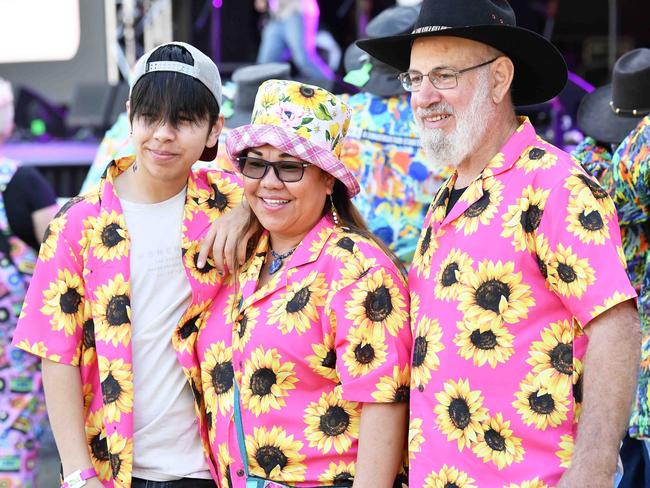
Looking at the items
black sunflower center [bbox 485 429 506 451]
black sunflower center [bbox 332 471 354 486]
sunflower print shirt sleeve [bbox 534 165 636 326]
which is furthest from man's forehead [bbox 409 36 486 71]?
black sunflower center [bbox 332 471 354 486]

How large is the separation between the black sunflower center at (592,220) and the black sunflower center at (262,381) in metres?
0.80

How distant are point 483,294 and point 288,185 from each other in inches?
22.9

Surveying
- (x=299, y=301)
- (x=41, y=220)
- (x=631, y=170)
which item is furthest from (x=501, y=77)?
(x=41, y=220)

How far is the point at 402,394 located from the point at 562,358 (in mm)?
399

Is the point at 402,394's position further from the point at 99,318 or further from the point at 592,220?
the point at 99,318

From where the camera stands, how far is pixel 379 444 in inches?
89.4

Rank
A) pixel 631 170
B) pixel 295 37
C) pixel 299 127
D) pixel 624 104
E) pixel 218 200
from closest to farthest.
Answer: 1. pixel 299 127
2. pixel 218 200
3. pixel 631 170
4. pixel 624 104
5. pixel 295 37

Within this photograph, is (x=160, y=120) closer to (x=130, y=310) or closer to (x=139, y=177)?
(x=139, y=177)

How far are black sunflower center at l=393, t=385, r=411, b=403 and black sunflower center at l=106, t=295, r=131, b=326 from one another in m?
0.72

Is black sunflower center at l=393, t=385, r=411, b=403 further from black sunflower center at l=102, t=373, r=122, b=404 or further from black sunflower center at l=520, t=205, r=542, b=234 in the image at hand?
black sunflower center at l=102, t=373, r=122, b=404

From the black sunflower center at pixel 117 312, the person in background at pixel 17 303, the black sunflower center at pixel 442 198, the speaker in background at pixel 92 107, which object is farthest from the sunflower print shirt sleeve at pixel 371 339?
the speaker in background at pixel 92 107

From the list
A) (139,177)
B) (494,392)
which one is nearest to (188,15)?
(139,177)

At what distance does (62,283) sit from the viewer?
251 cm

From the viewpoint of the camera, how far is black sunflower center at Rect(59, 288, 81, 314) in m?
2.51
